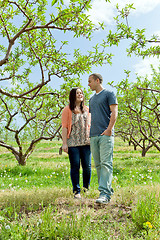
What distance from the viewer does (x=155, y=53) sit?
295 inches

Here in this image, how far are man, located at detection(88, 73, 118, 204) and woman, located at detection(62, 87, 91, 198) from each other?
42cm

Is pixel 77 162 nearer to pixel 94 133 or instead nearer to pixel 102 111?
pixel 94 133

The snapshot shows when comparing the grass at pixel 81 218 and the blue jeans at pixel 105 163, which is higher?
the blue jeans at pixel 105 163

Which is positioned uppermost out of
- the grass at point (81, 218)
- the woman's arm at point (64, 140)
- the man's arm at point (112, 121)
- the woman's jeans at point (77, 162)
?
the man's arm at point (112, 121)

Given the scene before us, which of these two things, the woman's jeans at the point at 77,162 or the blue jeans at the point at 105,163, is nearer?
the blue jeans at the point at 105,163

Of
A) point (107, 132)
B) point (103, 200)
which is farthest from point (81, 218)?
point (107, 132)

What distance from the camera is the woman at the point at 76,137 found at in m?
4.75

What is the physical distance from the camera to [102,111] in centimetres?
436

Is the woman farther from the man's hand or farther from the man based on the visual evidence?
the man's hand

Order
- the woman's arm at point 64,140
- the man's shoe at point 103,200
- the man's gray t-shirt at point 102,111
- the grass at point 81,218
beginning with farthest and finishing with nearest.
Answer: the woman's arm at point 64,140 < the man's gray t-shirt at point 102,111 < the man's shoe at point 103,200 < the grass at point 81,218

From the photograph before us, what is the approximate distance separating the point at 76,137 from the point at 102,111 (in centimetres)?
87

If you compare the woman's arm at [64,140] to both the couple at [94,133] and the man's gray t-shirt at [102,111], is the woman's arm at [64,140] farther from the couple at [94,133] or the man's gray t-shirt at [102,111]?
the man's gray t-shirt at [102,111]

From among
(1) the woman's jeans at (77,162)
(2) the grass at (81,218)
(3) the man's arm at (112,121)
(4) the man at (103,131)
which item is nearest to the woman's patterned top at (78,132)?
(1) the woman's jeans at (77,162)

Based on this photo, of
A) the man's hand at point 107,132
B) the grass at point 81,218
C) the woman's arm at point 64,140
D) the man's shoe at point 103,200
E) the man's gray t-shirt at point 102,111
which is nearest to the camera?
the grass at point 81,218
